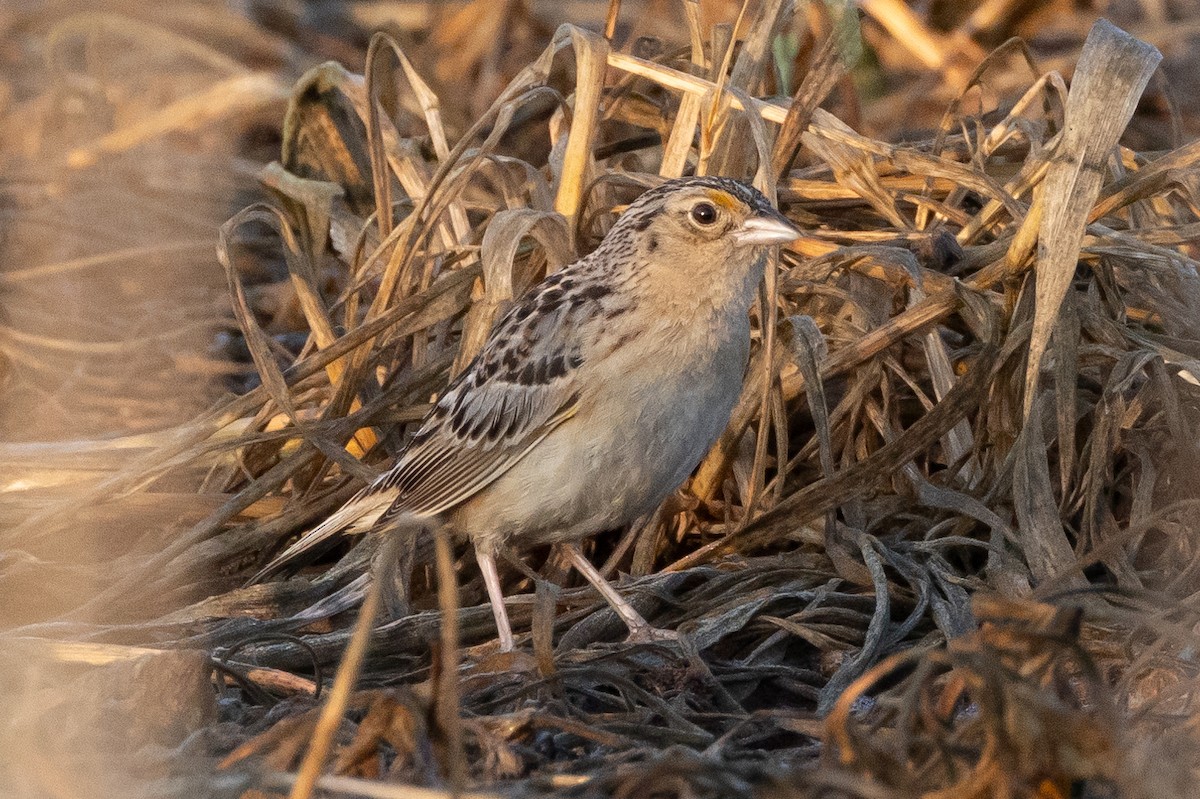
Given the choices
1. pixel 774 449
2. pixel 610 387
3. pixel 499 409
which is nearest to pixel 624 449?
pixel 610 387

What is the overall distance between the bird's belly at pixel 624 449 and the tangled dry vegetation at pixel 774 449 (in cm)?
41

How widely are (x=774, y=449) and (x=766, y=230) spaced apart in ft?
4.16

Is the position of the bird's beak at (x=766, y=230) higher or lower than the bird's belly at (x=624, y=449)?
higher

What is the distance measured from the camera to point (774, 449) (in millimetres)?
5621

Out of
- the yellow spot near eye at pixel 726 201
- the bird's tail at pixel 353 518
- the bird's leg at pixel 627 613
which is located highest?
the yellow spot near eye at pixel 726 201

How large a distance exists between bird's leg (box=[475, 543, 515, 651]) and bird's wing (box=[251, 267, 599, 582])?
20 centimetres

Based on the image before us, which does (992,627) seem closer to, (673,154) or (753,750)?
(753,750)

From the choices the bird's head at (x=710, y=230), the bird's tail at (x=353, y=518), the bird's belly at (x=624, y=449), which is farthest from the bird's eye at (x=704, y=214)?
the bird's tail at (x=353, y=518)

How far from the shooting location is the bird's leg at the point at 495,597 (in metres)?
4.62

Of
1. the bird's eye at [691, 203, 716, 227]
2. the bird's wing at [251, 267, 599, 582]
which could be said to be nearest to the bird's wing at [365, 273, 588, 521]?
the bird's wing at [251, 267, 599, 582]

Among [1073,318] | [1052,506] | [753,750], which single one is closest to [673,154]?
[1073,318]

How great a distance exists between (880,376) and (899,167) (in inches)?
31.9

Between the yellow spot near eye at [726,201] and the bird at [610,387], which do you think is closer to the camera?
the bird at [610,387]

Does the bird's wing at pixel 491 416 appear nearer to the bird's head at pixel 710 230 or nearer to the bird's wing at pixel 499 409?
the bird's wing at pixel 499 409
